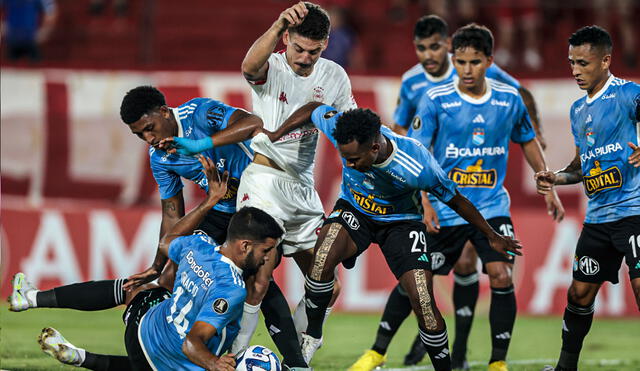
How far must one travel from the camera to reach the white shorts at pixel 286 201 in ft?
23.5

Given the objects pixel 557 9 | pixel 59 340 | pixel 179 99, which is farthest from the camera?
pixel 557 9

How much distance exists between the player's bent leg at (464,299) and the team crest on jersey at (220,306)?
296 cm

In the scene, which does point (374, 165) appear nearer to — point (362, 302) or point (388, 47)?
point (362, 302)

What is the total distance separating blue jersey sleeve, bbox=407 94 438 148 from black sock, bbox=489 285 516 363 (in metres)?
1.38

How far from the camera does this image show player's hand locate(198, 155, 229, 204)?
6934mm

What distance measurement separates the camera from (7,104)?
43.2 ft

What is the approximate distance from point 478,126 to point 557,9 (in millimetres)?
7265

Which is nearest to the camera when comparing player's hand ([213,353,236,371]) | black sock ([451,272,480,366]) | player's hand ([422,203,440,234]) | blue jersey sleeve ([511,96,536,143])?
player's hand ([213,353,236,371])

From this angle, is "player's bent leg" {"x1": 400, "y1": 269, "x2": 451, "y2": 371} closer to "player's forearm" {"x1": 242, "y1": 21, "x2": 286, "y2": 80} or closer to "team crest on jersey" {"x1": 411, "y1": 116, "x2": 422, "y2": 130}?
"team crest on jersey" {"x1": 411, "y1": 116, "x2": 422, "y2": 130}

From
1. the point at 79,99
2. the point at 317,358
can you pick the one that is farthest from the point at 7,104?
the point at 317,358

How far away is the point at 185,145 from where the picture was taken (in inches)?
270

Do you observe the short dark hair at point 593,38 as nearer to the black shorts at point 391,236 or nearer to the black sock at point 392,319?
the black shorts at point 391,236

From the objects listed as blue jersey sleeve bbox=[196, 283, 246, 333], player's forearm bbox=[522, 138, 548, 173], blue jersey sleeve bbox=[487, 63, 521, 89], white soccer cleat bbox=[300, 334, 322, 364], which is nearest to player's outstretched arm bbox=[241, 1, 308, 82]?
blue jersey sleeve bbox=[196, 283, 246, 333]

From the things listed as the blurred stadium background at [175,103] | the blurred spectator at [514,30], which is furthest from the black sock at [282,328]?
the blurred spectator at [514,30]
